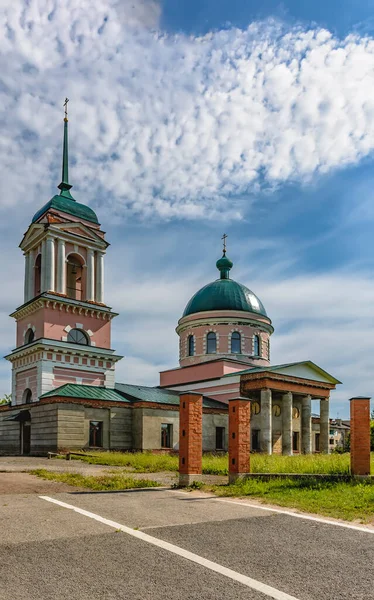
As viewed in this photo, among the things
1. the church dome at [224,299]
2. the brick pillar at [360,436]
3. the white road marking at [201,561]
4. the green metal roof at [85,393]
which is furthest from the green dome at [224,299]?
the white road marking at [201,561]

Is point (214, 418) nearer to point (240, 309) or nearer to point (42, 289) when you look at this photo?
point (240, 309)

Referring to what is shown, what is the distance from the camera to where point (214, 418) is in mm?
35656

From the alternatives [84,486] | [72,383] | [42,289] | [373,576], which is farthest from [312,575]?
[42,289]

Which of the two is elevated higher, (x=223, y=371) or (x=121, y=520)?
(x=223, y=371)

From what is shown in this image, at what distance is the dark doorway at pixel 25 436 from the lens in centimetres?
3127

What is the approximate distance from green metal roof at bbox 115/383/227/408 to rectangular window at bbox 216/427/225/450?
151 cm

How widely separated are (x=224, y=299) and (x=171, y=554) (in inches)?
1422

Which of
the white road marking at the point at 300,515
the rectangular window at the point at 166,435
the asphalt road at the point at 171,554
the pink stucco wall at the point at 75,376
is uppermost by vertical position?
the pink stucco wall at the point at 75,376

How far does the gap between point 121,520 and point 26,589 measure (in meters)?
3.54

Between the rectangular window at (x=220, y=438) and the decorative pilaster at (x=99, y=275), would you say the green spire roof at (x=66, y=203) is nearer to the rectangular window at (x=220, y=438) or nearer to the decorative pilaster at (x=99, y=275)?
the decorative pilaster at (x=99, y=275)

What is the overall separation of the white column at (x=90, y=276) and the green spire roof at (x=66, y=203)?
247 centimetres

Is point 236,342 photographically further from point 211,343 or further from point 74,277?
point 74,277

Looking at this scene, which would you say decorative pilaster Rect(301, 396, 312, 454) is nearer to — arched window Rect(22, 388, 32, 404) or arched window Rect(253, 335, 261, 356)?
→ arched window Rect(253, 335, 261, 356)

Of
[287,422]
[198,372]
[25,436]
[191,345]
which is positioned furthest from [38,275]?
[287,422]
